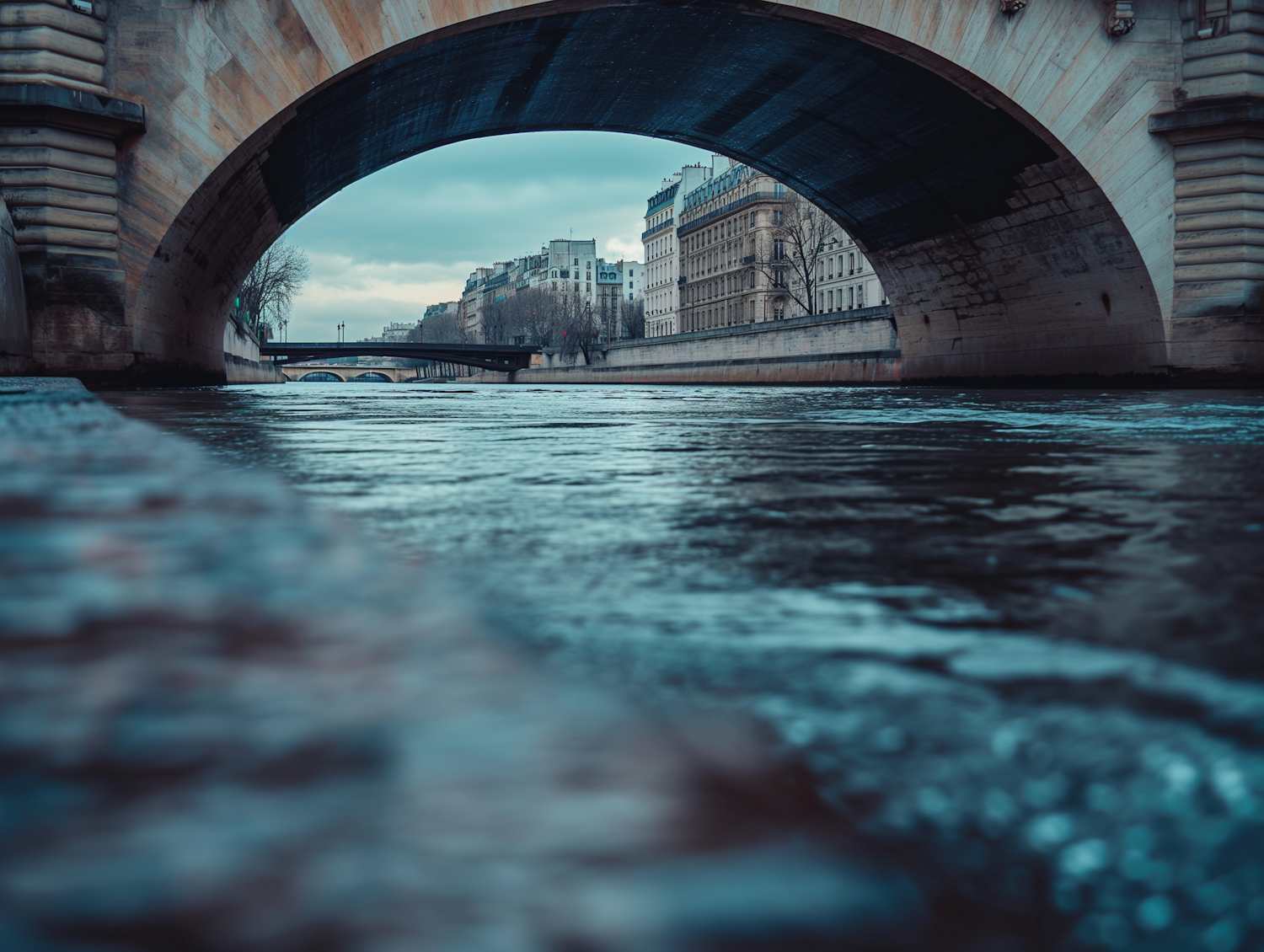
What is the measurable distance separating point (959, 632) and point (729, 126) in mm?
24019

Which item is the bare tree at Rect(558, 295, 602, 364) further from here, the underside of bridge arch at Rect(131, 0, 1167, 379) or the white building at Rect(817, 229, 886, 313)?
the underside of bridge arch at Rect(131, 0, 1167, 379)

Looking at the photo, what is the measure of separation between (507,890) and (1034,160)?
66.5ft

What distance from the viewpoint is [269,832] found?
432 millimetres

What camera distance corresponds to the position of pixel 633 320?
102m

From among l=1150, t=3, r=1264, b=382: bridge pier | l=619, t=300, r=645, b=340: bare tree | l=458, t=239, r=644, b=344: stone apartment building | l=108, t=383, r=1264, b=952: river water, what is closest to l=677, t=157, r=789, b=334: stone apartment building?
l=619, t=300, r=645, b=340: bare tree

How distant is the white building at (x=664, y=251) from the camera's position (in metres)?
89.8

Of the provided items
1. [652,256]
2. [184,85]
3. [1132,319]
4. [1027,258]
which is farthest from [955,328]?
[652,256]

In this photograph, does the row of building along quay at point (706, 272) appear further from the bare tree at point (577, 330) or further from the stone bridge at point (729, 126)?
the stone bridge at point (729, 126)

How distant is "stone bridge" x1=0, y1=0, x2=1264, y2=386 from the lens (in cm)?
1514

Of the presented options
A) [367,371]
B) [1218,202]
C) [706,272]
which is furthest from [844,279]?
[367,371]

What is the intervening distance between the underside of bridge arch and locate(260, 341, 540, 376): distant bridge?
3436 centimetres

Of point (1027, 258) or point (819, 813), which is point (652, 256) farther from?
point (819, 813)

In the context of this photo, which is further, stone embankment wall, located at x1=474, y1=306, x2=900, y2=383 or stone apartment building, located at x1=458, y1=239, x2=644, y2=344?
stone apartment building, located at x1=458, y1=239, x2=644, y2=344

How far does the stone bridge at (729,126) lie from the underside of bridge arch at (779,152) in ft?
0.23
